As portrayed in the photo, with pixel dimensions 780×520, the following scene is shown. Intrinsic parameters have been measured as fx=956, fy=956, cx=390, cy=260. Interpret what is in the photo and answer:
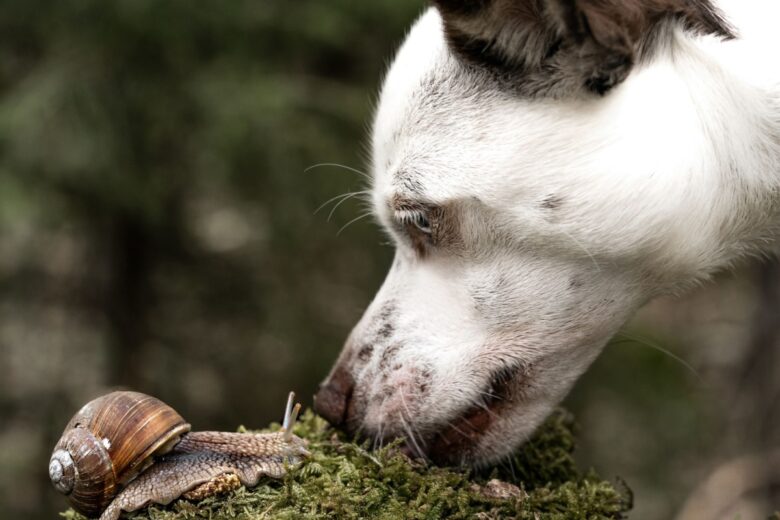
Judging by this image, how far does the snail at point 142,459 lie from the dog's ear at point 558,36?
1052mm

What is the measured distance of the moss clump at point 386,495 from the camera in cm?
223

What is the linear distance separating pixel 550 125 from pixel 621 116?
181 millimetres

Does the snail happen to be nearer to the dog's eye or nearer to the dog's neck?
the dog's eye

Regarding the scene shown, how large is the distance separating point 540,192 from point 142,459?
120cm

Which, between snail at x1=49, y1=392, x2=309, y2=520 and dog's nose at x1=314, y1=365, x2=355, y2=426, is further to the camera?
dog's nose at x1=314, y1=365, x2=355, y2=426

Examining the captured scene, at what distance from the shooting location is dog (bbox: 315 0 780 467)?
2.46 meters

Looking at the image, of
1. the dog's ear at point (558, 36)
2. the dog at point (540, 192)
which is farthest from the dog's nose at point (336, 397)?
the dog's ear at point (558, 36)

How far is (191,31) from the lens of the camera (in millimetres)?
5188

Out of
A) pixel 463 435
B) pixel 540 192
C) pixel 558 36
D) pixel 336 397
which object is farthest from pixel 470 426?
pixel 558 36

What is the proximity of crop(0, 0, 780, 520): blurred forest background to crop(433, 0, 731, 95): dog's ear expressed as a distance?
2690 mm

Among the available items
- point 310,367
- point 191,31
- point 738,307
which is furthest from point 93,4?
point 738,307

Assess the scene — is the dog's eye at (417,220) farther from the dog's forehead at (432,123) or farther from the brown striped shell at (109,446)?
the brown striped shell at (109,446)

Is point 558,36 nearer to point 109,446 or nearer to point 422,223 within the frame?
point 422,223

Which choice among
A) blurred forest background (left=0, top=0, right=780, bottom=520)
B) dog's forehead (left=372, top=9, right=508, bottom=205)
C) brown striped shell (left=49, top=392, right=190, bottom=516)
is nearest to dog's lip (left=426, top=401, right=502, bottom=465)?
dog's forehead (left=372, top=9, right=508, bottom=205)
